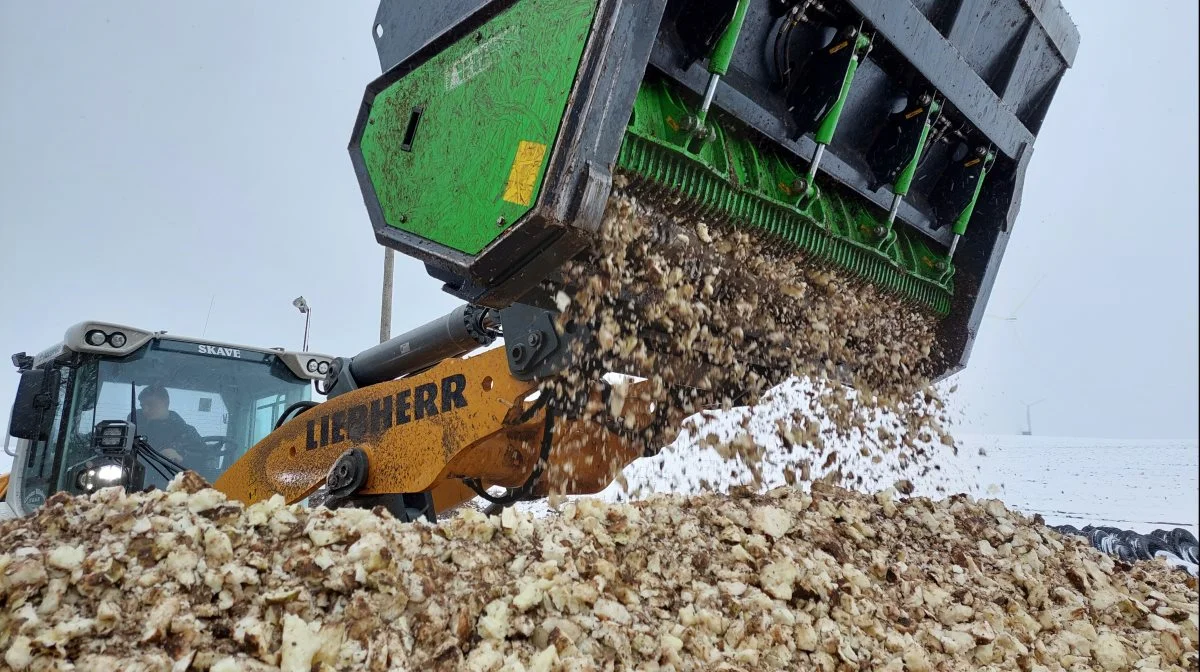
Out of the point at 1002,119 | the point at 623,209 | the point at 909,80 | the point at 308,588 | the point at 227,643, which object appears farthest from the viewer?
the point at 1002,119

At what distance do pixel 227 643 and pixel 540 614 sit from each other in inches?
21.7

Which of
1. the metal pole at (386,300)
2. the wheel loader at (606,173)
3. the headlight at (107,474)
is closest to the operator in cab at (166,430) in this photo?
the headlight at (107,474)

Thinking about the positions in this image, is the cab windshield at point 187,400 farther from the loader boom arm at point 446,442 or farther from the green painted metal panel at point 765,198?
the green painted metal panel at point 765,198

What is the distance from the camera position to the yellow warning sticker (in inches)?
67.7

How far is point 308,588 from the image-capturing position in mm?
1413

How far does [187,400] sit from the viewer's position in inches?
130

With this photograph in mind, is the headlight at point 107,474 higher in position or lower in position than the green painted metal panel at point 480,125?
lower

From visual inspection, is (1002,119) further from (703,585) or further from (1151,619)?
(703,585)

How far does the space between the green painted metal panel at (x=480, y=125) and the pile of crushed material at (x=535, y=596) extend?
76cm

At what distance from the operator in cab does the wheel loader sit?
0.57 metres

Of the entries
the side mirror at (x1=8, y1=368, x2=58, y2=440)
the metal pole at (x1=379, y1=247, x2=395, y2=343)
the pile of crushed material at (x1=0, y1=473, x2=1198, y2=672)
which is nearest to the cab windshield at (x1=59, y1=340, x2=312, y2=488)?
the side mirror at (x1=8, y1=368, x2=58, y2=440)

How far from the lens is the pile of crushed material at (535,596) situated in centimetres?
127

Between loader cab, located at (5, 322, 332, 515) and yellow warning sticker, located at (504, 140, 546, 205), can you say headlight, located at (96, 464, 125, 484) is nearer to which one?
loader cab, located at (5, 322, 332, 515)

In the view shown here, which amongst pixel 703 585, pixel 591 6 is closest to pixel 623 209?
pixel 591 6
